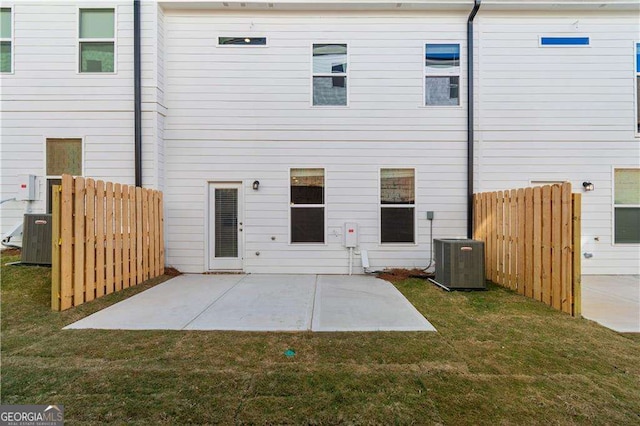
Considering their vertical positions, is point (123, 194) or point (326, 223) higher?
point (123, 194)

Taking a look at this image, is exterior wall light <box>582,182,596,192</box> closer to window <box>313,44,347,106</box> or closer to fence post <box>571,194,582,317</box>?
→ fence post <box>571,194,582,317</box>

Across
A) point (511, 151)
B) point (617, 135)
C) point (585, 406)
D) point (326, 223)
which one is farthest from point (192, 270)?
point (617, 135)

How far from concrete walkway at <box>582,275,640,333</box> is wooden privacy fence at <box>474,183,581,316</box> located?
0.38m

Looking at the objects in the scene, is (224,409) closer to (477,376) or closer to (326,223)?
(477,376)

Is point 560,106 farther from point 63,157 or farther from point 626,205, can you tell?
point 63,157

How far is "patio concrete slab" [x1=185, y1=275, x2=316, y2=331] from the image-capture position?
3.56 metres

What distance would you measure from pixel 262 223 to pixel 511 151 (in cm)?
573

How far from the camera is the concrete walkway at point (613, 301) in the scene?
3.75 m

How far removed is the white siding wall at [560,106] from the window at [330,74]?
305cm

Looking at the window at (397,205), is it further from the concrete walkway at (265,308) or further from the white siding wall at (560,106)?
the white siding wall at (560,106)

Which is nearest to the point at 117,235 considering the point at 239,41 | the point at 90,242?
the point at 90,242

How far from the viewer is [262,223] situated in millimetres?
6547

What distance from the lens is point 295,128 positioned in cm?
656

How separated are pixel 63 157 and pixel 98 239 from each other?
3193mm
